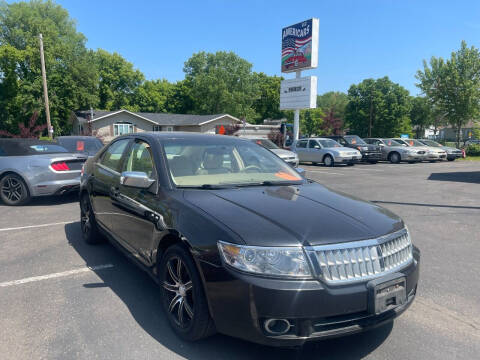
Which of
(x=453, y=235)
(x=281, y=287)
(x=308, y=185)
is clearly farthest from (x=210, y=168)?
(x=453, y=235)

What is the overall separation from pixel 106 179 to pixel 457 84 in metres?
37.7

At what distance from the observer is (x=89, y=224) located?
16.4ft

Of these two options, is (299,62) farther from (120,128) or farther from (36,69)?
(36,69)

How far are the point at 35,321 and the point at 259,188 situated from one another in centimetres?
221

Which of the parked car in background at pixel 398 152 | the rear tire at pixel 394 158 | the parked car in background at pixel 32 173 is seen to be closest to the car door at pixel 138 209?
the parked car in background at pixel 32 173

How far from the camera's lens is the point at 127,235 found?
12.1 ft

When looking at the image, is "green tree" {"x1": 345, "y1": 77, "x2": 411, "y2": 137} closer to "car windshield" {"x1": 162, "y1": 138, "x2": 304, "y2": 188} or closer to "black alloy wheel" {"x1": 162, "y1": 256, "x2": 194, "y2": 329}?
"car windshield" {"x1": 162, "y1": 138, "x2": 304, "y2": 188}

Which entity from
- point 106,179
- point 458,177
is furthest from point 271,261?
point 458,177

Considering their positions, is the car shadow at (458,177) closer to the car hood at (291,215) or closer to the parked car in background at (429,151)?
the parked car in background at (429,151)

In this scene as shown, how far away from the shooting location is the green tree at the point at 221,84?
64.2 meters

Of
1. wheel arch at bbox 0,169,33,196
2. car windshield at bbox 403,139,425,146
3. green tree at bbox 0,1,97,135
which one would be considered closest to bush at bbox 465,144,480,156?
car windshield at bbox 403,139,425,146

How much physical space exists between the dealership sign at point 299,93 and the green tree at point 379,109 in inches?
1359

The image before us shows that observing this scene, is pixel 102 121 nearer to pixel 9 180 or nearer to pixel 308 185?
pixel 9 180

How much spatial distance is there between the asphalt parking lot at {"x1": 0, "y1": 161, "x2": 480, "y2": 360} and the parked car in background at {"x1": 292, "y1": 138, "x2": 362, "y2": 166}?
14467 millimetres
